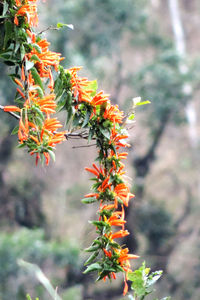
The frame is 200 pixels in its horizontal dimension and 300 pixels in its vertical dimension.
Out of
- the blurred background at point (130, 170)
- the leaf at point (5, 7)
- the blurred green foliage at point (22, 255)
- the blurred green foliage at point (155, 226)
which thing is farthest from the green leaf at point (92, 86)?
the blurred green foliage at point (155, 226)

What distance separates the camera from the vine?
80 cm

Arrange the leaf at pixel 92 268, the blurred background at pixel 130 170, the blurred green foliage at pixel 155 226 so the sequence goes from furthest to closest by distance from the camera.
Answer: the blurred green foliage at pixel 155 226 → the blurred background at pixel 130 170 → the leaf at pixel 92 268

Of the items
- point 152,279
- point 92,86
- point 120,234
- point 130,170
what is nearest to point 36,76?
point 92,86

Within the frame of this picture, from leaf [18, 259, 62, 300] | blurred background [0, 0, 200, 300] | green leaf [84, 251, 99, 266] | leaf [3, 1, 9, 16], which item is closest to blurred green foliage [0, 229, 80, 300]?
blurred background [0, 0, 200, 300]

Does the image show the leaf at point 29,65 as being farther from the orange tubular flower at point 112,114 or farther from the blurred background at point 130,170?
the blurred background at point 130,170

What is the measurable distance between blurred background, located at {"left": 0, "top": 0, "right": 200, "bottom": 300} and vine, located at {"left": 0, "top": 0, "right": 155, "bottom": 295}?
13.5 ft

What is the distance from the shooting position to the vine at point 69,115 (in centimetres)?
80

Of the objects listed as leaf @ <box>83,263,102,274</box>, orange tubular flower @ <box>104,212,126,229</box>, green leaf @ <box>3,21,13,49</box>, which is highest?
green leaf @ <box>3,21,13,49</box>

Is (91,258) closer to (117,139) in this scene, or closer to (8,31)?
(117,139)

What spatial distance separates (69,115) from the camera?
859 millimetres

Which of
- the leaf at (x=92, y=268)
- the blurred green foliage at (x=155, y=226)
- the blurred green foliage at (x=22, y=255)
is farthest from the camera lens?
the blurred green foliage at (x=155, y=226)

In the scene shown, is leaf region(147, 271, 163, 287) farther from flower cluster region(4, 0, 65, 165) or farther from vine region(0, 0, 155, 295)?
flower cluster region(4, 0, 65, 165)

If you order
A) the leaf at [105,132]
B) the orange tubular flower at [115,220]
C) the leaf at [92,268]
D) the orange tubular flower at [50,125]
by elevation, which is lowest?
the leaf at [92,268]

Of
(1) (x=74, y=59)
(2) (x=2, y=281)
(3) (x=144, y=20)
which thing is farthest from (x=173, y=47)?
(2) (x=2, y=281)
